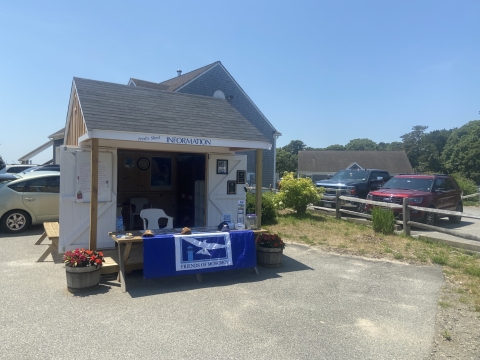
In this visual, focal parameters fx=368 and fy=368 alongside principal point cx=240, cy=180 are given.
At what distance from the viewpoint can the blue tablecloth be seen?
19.0 ft

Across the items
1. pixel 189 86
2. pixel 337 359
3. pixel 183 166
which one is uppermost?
pixel 189 86

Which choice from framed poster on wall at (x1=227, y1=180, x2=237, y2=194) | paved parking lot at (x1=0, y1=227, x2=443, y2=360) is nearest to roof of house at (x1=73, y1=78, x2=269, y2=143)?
framed poster on wall at (x1=227, y1=180, x2=237, y2=194)

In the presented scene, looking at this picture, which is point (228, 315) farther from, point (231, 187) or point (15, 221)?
point (15, 221)

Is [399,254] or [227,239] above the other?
[227,239]

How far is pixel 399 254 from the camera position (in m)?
8.03

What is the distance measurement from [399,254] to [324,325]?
14.1 ft

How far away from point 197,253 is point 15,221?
20.6 feet

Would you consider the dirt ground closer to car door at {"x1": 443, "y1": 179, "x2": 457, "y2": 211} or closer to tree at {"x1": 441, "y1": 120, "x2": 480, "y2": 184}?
car door at {"x1": 443, "y1": 179, "x2": 457, "y2": 211}

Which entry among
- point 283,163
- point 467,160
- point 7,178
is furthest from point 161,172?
→ point 283,163

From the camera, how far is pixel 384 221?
9.94m

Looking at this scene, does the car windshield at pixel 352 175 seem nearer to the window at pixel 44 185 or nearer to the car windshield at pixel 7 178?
the window at pixel 44 185

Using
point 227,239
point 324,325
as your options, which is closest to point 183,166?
point 227,239

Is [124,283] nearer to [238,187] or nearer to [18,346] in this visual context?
[18,346]

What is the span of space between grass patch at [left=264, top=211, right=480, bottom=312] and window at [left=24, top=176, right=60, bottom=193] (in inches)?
245
